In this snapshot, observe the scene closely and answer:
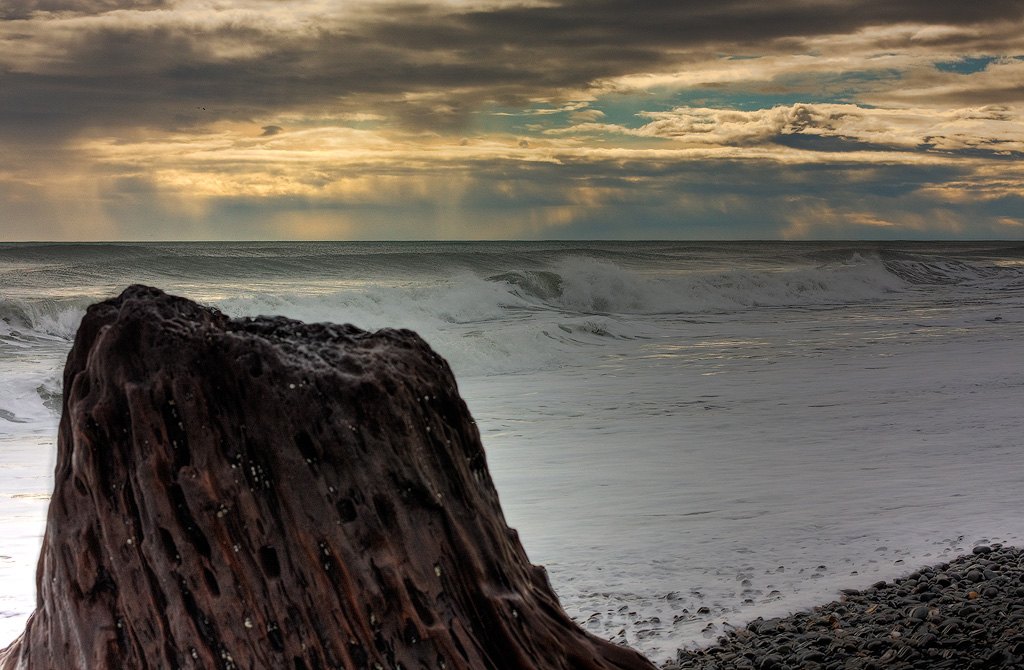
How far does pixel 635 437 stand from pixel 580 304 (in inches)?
669

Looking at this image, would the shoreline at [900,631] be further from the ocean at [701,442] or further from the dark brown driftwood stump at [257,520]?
the dark brown driftwood stump at [257,520]

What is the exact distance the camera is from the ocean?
14.4 feet

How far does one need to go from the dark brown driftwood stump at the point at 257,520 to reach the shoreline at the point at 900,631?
136cm

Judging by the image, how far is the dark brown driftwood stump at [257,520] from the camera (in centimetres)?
219

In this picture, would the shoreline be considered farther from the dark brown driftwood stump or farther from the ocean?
the dark brown driftwood stump

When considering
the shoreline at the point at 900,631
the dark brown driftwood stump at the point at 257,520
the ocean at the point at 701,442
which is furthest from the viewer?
the ocean at the point at 701,442

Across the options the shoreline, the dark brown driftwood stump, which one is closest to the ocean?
the shoreline

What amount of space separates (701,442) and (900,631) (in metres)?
3.91

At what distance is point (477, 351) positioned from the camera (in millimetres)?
13109

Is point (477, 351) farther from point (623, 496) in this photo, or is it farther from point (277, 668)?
point (277, 668)

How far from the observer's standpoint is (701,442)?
24.0 ft

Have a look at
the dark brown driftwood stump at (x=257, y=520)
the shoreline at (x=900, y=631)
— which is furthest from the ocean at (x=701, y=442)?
the dark brown driftwood stump at (x=257, y=520)

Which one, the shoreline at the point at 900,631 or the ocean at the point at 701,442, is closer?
the shoreline at the point at 900,631

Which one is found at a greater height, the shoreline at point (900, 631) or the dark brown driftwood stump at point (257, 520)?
the dark brown driftwood stump at point (257, 520)
